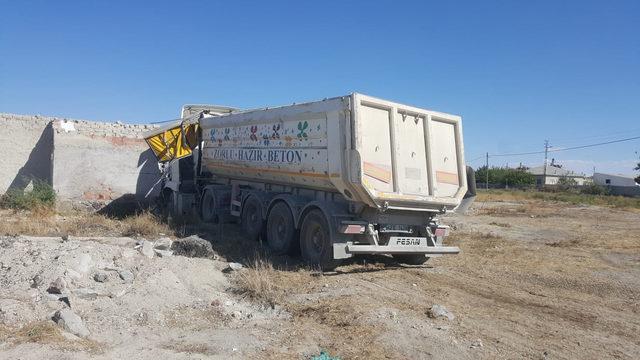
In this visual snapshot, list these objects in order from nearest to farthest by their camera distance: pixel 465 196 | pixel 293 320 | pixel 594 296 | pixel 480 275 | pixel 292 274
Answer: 1. pixel 293 320
2. pixel 594 296
3. pixel 292 274
4. pixel 480 275
5. pixel 465 196

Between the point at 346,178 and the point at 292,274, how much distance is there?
1835 mm

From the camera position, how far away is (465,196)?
1075 cm

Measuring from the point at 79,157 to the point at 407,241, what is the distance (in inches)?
449

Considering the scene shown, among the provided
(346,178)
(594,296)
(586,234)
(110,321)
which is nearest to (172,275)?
(110,321)

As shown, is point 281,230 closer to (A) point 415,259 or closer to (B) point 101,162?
(A) point 415,259

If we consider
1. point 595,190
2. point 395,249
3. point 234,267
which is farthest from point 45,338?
point 595,190

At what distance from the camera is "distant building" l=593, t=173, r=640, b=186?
98125 mm

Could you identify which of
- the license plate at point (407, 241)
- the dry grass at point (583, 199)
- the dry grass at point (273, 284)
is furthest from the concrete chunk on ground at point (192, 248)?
the dry grass at point (583, 199)

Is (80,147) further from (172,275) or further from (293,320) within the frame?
(293,320)

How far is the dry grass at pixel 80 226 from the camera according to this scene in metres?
12.0

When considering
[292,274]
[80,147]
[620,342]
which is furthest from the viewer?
[80,147]

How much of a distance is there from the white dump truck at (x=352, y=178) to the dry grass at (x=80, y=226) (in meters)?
2.23

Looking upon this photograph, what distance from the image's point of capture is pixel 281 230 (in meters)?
11.4

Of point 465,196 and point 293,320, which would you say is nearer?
point 293,320
